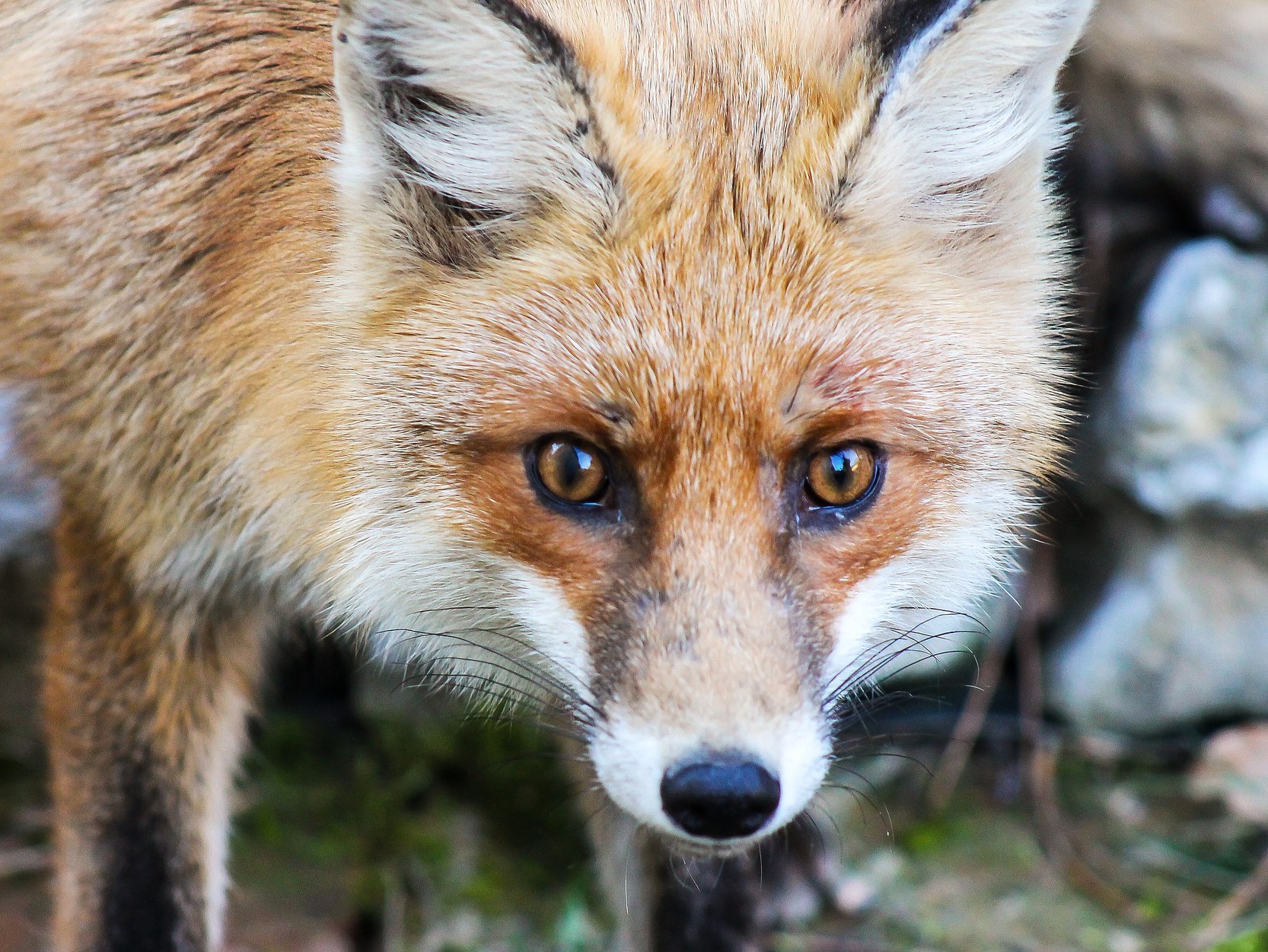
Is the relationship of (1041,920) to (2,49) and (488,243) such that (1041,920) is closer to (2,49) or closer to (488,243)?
(488,243)

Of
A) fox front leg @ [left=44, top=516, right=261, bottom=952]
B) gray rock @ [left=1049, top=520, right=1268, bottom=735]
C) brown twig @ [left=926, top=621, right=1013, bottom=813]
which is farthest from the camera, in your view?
brown twig @ [left=926, top=621, right=1013, bottom=813]

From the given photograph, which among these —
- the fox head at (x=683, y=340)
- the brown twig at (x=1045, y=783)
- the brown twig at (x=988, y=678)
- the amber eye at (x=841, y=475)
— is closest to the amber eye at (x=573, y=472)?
the fox head at (x=683, y=340)

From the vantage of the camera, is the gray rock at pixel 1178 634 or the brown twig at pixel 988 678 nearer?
the gray rock at pixel 1178 634

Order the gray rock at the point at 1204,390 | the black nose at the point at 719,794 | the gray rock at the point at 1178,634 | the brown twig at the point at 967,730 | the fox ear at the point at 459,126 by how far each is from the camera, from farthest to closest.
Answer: the brown twig at the point at 967,730 < the gray rock at the point at 1178,634 < the gray rock at the point at 1204,390 < the fox ear at the point at 459,126 < the black nose at the point at 719,794

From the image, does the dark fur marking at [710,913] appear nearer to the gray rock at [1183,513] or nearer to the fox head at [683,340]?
the fox head at [683,340]

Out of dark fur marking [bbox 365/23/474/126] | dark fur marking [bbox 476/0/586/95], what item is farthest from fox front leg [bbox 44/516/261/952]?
dark fur marking [bbox 476/0/586/95]

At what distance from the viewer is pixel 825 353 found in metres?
2.71

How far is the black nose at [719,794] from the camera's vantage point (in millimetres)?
2375

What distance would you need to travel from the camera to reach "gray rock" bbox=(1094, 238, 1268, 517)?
449 centimetres

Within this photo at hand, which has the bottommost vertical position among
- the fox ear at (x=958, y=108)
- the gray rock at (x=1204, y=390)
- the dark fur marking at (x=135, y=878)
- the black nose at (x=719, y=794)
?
the dark fur marking at (x=135, y=878)

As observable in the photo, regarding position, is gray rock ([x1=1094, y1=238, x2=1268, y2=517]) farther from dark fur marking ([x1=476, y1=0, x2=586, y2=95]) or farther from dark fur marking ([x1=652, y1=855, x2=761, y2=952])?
dark fur marking ([x1=476, y1=0, x2=586, y2=95])

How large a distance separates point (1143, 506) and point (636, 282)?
2.70 meters

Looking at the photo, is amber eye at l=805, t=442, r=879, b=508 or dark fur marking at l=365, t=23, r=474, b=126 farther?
amber eye at l=805, t=442, r=879, b=508

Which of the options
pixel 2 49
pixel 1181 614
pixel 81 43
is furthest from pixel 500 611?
pixel 1181 614
